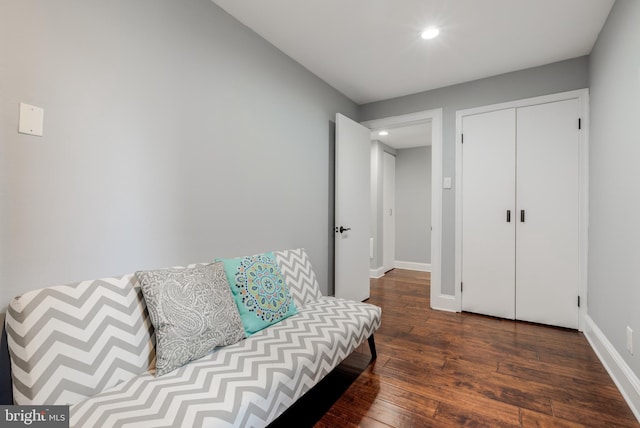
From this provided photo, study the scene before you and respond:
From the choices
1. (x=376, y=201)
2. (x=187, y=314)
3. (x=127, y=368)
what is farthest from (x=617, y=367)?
(x=376, y=201)

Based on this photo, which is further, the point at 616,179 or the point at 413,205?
the point at 413,205

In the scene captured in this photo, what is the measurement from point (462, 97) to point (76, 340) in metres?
3.60

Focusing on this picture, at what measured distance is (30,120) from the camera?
1.21 meters

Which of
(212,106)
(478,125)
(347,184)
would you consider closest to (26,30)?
(212,106)

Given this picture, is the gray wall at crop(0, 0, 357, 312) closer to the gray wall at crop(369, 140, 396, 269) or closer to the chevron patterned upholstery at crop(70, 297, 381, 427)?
the chevron patterned upholstery at crop(70, 297, 381, 427)

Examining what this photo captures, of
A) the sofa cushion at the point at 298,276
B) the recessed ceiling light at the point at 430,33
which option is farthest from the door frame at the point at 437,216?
the sofa cushion at the point at 298,276

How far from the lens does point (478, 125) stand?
3.08m

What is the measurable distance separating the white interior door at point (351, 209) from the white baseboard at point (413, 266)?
230 centimetres

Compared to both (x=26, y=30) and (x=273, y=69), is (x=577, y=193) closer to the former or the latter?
(x=273, y=69)

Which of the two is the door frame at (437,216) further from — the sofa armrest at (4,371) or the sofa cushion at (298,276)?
the sofa armrest at (4,371)

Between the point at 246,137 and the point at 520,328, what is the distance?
116 inches

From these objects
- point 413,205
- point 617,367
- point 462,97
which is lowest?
point 617,367

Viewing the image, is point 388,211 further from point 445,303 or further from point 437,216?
point 445,303

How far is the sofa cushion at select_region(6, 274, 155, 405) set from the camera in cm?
106
